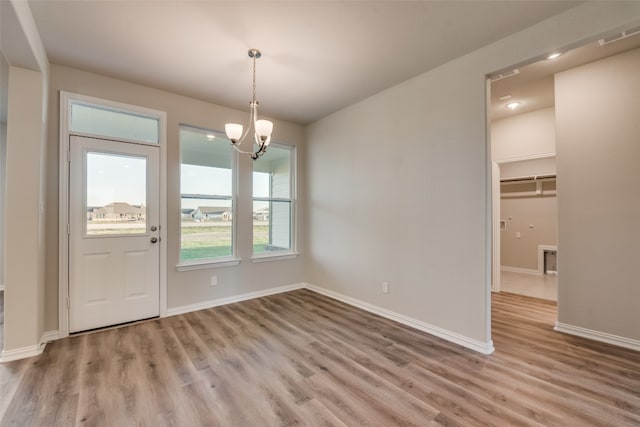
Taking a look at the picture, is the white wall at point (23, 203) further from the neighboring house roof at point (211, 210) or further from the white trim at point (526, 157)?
the white trim at point (526, 157)

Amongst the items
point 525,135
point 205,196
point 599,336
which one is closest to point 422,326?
point 599,336

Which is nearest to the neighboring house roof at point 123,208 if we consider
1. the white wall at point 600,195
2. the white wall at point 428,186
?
the white wall at point 428,186

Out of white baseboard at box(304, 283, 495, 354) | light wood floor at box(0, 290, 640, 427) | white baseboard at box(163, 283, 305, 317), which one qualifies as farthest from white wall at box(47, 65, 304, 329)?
white baseboard at box(304, 283, 495, 354)

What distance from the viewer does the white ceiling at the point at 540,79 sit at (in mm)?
2639

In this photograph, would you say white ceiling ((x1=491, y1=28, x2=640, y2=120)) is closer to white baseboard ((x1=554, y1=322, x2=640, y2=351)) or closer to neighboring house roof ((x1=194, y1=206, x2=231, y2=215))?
white baseboard ((x1=554, y1=322, x2=640, y2=351))

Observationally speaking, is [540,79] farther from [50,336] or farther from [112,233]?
[50,336]

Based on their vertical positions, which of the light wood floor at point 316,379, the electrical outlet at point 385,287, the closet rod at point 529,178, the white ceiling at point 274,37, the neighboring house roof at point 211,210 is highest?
the white ceiling at point 274,37

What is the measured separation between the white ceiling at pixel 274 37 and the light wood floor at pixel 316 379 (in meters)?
2.83

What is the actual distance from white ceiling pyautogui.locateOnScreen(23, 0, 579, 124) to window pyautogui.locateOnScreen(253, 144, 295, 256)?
1.42 meters

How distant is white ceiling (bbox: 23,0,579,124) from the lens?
6.93ft

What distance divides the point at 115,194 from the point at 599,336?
5.39 meters

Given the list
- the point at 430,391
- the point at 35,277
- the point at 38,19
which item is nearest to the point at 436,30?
the point at 430,391

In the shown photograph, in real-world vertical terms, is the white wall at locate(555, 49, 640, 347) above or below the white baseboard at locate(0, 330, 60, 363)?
above

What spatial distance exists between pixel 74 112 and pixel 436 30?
377 cm
